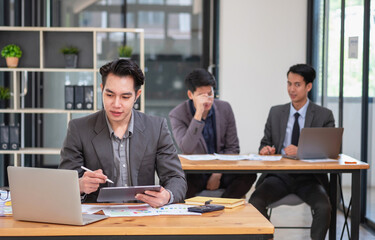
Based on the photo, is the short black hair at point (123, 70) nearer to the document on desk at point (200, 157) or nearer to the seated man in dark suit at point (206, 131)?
the document on desk at point (200, 157)

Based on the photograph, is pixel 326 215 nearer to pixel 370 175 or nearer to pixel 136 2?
pixel 370 175

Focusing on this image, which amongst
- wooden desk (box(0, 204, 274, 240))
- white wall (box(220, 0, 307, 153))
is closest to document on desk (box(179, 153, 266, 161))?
wooden desk (box(0, 204, 274, 240))

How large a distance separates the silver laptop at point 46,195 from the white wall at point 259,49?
5.16 m

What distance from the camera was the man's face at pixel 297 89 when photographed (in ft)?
14.8

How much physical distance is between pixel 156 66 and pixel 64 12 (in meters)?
1.44

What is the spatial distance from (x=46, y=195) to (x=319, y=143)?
2.42m

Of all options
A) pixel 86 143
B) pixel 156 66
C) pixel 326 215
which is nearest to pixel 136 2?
pixel 156 66

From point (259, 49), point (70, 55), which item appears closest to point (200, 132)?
point (70, 55)

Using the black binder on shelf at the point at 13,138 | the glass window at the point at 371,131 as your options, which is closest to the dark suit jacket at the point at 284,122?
the glass window at the point at 371,131

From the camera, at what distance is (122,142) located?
2807 mm

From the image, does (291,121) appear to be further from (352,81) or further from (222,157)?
(352,81)

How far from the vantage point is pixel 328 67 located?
631 centimetres

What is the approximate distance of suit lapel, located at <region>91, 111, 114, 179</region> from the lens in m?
2.76

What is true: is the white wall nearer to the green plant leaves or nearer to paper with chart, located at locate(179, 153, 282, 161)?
the green plant leaves
